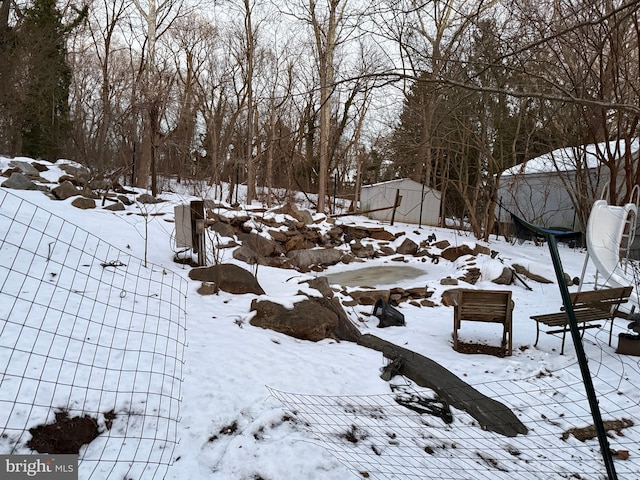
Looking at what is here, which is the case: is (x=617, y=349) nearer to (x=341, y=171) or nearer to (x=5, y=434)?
(x=5, y=434)

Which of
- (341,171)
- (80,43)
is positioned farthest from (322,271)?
(80,43)

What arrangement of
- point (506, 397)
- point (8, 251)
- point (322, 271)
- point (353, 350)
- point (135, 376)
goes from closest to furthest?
1. point (135, 376)
2. point (506, 397)
3. point (353, 350)
4. point (8, 251)
5. point (322, 271)

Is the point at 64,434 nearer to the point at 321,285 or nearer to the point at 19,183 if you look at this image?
the point at 321,285

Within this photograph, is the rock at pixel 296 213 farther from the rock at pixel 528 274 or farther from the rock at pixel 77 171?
the rock at pixel 528 274

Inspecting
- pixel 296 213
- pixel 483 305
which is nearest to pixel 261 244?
pixel 296 213

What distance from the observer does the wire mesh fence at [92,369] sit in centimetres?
244

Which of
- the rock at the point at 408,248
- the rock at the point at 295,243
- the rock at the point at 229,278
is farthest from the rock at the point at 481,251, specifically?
the rock at the point at 229,278

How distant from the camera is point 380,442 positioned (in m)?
2.87

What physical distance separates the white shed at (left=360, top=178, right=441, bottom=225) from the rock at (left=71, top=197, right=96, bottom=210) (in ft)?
34.7

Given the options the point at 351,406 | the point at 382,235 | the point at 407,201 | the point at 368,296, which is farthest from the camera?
the point at 407,201

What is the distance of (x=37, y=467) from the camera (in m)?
2.28

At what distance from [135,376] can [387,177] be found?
2516 cm

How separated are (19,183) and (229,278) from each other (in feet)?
21.2

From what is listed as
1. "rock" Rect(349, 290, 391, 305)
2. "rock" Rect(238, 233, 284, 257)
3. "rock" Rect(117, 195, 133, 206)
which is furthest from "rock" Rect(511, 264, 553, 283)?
"rock" Rect(117, 195, 133, 206)
